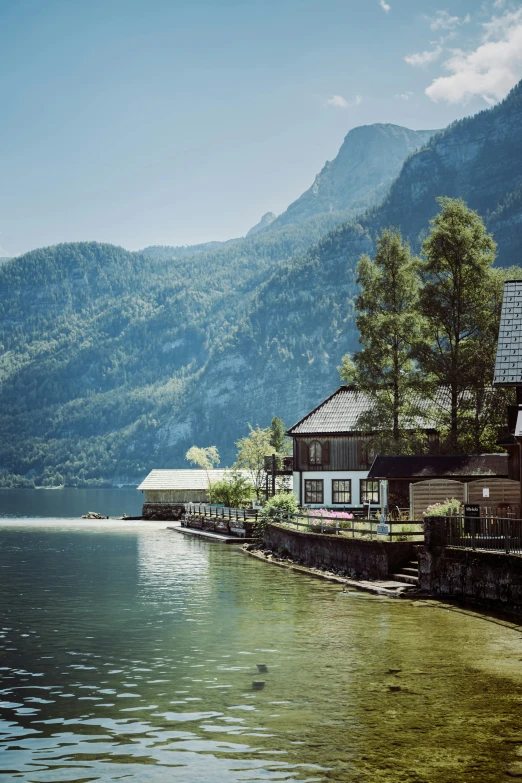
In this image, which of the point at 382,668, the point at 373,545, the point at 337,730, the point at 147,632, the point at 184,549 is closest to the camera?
the point at 337,730

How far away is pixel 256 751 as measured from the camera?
526 inches

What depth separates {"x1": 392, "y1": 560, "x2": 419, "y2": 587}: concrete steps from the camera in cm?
3453

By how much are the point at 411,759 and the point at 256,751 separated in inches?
87.8

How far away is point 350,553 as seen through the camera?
131 feet

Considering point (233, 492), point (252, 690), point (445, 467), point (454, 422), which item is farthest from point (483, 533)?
point (233, 492)

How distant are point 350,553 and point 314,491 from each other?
111ft

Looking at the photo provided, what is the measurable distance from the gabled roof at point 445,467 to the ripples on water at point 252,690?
548 inches

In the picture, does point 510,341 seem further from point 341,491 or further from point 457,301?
point 341,491

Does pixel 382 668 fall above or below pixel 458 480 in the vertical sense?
below

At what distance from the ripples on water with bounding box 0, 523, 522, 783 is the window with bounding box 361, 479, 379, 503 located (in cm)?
3597

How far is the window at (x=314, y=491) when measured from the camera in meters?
73.3

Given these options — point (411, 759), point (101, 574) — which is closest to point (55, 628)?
point (411, 759)

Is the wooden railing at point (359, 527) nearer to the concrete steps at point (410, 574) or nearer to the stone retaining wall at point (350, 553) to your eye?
the stone retaining wall at point (350, 553)

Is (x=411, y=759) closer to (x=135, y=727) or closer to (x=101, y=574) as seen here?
(x=135, y=727)
